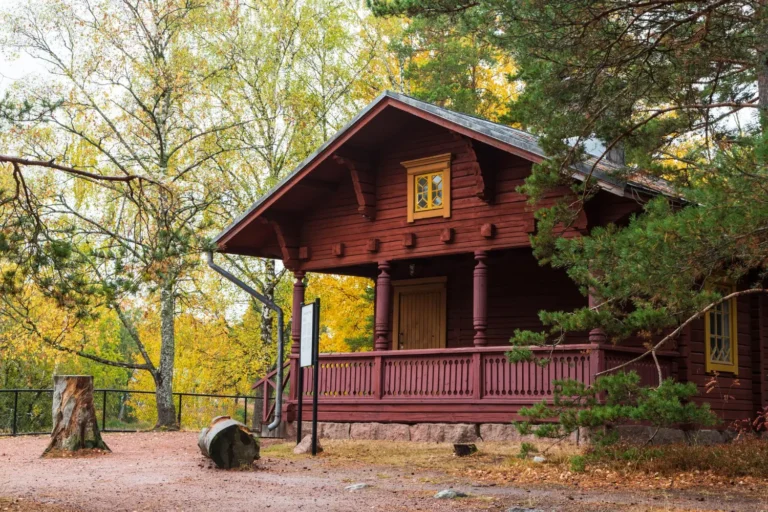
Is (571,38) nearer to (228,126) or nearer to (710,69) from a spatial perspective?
(710,69)

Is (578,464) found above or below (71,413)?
below

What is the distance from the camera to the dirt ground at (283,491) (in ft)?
29.9

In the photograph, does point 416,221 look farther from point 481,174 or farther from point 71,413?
point 71,413

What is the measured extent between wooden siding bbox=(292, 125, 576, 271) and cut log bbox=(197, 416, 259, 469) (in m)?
5.46

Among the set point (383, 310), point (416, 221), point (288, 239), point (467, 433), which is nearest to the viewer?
point (467, 433)

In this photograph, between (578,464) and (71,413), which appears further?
(71,413)

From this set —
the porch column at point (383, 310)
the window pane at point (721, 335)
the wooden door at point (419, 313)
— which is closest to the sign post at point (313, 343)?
the porch column at point (383, 310)

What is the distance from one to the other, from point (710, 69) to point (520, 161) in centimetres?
381

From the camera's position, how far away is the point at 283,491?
1043cm

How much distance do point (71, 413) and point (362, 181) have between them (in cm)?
658

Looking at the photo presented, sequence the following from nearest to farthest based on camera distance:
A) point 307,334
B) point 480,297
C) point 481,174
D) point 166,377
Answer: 1. point 307,334
2. point 481,174
3. point 480,297
4. point 166,377

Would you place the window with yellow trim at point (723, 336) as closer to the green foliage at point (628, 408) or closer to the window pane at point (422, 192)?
the window pane at point (422, 192)

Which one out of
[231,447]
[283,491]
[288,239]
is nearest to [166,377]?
[288,239]

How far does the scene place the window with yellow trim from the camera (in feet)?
56.3
